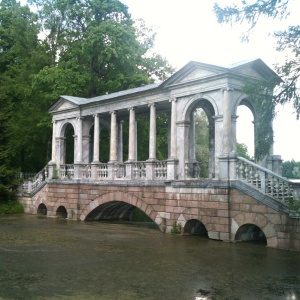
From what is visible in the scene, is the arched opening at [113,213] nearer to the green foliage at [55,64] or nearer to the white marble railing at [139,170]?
the white marble railing at [139,170]

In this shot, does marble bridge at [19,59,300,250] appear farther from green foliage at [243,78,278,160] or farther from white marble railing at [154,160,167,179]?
green foliage at [243,78,278,160]

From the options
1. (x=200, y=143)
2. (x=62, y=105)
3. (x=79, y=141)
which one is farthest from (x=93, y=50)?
(x=200, y=143)

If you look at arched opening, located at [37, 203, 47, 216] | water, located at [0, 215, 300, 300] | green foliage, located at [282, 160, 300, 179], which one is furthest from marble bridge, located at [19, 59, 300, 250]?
green foliage, located at [282, 160, 300, 179]

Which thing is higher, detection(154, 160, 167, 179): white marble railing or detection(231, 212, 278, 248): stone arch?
detection(154, 160, 167, 179): white marble railing

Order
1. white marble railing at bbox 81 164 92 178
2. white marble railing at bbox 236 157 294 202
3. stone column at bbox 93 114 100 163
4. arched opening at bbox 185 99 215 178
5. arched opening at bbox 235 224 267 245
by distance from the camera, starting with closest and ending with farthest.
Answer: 1. white marble railing at bbox 236 157 294 202
2. arched opening at bbox 235 224 267 245
3. arched opening at bbox 185 99 215 178
4. stone column at bbox 93 114 100 163
5. white marble railing at bbox 81 164 92 178

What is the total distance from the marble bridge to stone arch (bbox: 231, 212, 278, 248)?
0.10 feet

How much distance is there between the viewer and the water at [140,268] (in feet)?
27.7

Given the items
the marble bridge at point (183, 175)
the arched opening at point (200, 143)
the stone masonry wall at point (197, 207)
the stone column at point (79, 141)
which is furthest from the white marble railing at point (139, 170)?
the stone column at point (79, 141)

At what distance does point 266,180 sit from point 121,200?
24.6 ft

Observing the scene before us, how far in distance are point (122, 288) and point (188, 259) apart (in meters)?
3.47

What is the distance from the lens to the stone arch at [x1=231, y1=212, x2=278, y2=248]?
1325 cm

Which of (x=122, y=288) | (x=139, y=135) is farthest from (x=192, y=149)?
(x=122, y=288)

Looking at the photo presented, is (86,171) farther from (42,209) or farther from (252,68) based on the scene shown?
(252,68)

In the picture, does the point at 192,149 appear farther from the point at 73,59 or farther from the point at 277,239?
the point at 73,59
